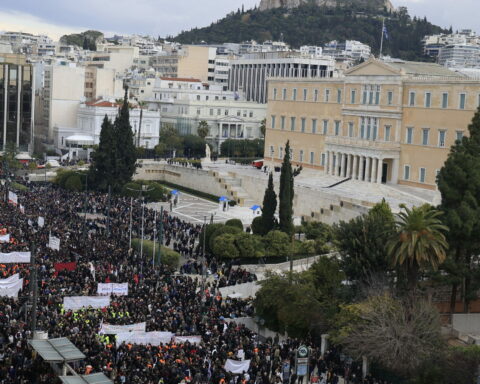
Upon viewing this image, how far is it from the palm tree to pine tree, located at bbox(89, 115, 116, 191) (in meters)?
38.6

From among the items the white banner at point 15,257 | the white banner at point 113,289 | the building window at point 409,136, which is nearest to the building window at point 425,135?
the building window at point 409,136

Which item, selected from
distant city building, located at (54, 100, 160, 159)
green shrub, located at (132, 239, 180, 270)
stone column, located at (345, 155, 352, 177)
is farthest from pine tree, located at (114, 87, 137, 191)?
distant city building, located at (54, 100, 160, 159)

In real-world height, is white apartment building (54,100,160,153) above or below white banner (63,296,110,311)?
above

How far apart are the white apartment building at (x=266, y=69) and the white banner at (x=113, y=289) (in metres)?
94.5

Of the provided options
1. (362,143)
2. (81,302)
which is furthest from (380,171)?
(81,302)

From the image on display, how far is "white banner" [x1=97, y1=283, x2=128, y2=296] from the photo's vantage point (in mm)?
33156

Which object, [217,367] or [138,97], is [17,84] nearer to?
[138,97]

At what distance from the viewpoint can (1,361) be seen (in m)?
25.2

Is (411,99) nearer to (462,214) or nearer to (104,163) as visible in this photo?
(104,163)

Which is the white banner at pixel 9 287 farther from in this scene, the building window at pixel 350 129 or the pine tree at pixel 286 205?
the building window at pixel 350 129

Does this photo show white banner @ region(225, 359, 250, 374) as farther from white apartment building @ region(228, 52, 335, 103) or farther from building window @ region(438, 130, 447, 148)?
white apartment building @ region(228, 52, 335, 103)

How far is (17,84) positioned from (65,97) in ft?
25.3

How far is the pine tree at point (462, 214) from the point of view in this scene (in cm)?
3353

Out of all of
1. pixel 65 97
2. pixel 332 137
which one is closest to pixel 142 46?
pixel 65 97
